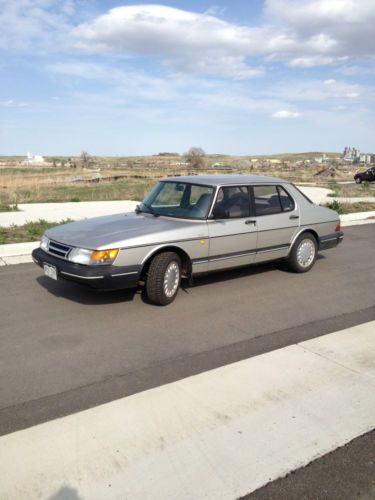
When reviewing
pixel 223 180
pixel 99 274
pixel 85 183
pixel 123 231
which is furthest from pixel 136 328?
pixel 85 183

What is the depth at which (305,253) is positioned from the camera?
301 inches

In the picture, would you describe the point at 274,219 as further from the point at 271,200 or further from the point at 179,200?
the point at 179,200

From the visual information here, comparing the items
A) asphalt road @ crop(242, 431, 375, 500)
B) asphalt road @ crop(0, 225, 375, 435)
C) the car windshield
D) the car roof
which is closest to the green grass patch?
asphalt road @ crop(0, 225, 375, 435)

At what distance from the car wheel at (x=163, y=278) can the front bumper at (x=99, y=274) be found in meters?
0.19

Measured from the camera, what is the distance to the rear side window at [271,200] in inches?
275

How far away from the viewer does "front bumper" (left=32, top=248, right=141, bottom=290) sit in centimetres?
529

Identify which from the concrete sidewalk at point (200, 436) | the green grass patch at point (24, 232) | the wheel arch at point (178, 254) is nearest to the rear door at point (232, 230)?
the wheel arch at point (178, 254)

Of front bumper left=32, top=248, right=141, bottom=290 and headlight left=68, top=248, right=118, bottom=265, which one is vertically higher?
headlight left=68, top=248, right=118, bottom=265

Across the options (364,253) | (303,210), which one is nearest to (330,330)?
(303,210)

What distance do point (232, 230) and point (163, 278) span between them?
52.1 inches

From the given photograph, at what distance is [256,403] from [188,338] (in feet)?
4.56

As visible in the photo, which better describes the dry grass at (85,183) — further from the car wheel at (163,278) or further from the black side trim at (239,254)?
the car wheel at (163,278)

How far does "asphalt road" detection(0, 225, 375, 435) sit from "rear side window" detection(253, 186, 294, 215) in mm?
1062

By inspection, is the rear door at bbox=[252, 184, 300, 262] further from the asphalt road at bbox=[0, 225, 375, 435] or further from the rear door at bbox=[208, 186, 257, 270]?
the asphalt road at bbox=[0, 225, 375, 435]
